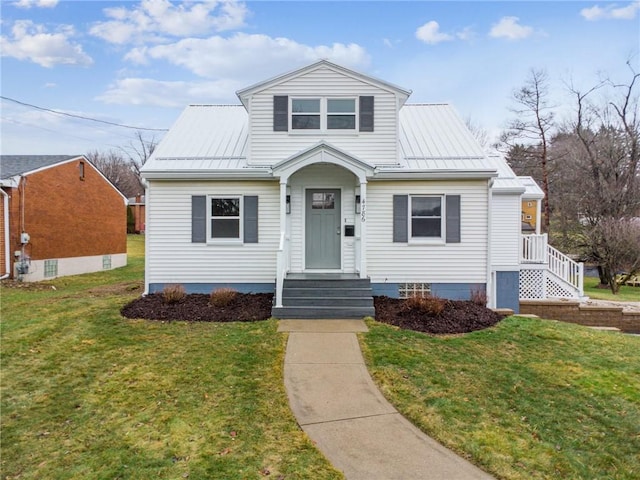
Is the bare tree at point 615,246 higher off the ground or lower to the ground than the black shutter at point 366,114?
lower

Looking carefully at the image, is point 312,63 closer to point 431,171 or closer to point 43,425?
point 431,171

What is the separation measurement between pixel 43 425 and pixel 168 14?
Result: 462 inches

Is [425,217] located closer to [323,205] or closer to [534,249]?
[323,205]

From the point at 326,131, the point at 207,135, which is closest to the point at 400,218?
the point at 326,131

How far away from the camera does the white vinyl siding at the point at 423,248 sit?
10008 mm

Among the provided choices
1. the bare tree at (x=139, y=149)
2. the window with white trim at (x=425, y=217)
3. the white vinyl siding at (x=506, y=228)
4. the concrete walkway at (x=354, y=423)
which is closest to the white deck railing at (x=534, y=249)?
the white vinyl siding at (x=506, y=228)

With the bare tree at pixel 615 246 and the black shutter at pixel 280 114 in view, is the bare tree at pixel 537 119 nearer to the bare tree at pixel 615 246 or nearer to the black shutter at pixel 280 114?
the bare tree at pixel 615 246

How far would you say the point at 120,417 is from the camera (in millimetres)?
4250

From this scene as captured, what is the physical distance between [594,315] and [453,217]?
519cm

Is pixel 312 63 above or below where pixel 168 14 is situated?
below

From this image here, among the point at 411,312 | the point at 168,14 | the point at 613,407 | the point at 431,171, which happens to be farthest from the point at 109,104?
the point at 613,407

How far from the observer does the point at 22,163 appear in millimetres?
16484

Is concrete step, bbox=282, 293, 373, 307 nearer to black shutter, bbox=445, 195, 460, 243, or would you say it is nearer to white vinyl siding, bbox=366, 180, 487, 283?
white vinyl siding, bbox=366, 180, 487, 283

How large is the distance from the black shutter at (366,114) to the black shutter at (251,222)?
3.53 m
